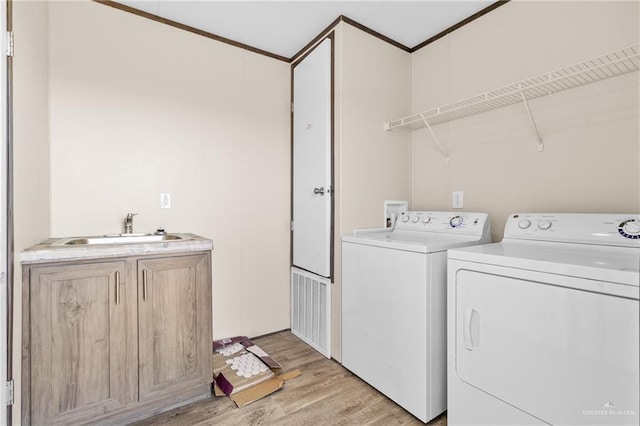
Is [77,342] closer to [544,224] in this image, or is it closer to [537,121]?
[544,224]

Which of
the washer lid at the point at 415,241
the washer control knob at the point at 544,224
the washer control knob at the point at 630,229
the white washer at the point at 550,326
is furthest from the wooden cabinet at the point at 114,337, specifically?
the washer control knob at the point at 630,229

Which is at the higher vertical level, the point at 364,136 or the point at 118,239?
the point at 364,136

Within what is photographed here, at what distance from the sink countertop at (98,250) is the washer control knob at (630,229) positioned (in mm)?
1962

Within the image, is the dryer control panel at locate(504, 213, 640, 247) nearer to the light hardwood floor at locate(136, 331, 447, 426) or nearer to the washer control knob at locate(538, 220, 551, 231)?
the washer control knob at locate(538, 220, 551, 231)

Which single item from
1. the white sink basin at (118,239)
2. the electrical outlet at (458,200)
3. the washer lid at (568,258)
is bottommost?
the washer lid at (568,258)

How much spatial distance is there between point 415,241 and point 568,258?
2.20 feet

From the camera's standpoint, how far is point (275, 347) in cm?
239

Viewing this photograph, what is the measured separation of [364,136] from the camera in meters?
2.18

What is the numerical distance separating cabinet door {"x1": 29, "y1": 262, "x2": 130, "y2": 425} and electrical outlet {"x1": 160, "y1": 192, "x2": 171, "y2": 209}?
2.36 ft

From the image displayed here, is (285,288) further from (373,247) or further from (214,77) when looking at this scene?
(214,77)

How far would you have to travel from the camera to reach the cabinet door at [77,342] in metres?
1.34

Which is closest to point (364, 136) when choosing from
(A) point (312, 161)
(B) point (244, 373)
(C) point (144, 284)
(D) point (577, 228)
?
(A) point (312, 161)

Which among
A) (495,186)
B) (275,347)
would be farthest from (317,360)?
(495,186)

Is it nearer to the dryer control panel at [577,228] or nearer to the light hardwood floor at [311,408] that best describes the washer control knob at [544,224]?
the dryer control panel at [577,228]
